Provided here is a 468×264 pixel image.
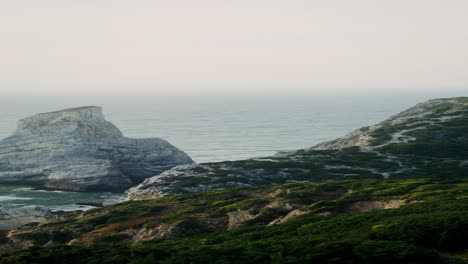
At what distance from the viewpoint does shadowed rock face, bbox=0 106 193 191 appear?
119438 mm

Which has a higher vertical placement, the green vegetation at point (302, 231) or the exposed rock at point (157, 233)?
the green vegetation at point (302, 231)

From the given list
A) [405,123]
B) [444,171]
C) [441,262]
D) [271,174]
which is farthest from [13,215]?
[405,123]

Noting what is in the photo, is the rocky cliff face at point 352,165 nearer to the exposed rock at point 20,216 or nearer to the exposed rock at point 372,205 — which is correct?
the exposed rock at point 20,216

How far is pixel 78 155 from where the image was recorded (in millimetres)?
126062

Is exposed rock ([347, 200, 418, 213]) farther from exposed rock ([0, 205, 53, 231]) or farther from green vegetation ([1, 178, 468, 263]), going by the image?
exposed rock ([0, 205, 53, 231])

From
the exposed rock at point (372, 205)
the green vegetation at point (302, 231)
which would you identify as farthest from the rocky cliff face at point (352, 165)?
the exposed rock at point (372, 205)

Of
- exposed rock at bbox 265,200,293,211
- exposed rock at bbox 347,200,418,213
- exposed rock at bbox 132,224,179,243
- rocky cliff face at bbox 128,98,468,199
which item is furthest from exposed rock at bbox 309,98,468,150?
exposed rock at bbox 132,224,179,243

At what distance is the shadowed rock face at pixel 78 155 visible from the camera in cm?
11944

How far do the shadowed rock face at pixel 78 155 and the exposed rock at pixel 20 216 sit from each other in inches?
1292

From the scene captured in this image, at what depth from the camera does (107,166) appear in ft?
398

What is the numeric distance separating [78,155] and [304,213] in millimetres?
82788

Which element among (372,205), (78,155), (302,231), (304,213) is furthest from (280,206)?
(78,155)

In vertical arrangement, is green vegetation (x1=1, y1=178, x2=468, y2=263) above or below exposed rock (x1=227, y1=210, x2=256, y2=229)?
above

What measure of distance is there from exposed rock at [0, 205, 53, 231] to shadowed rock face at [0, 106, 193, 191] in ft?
108
